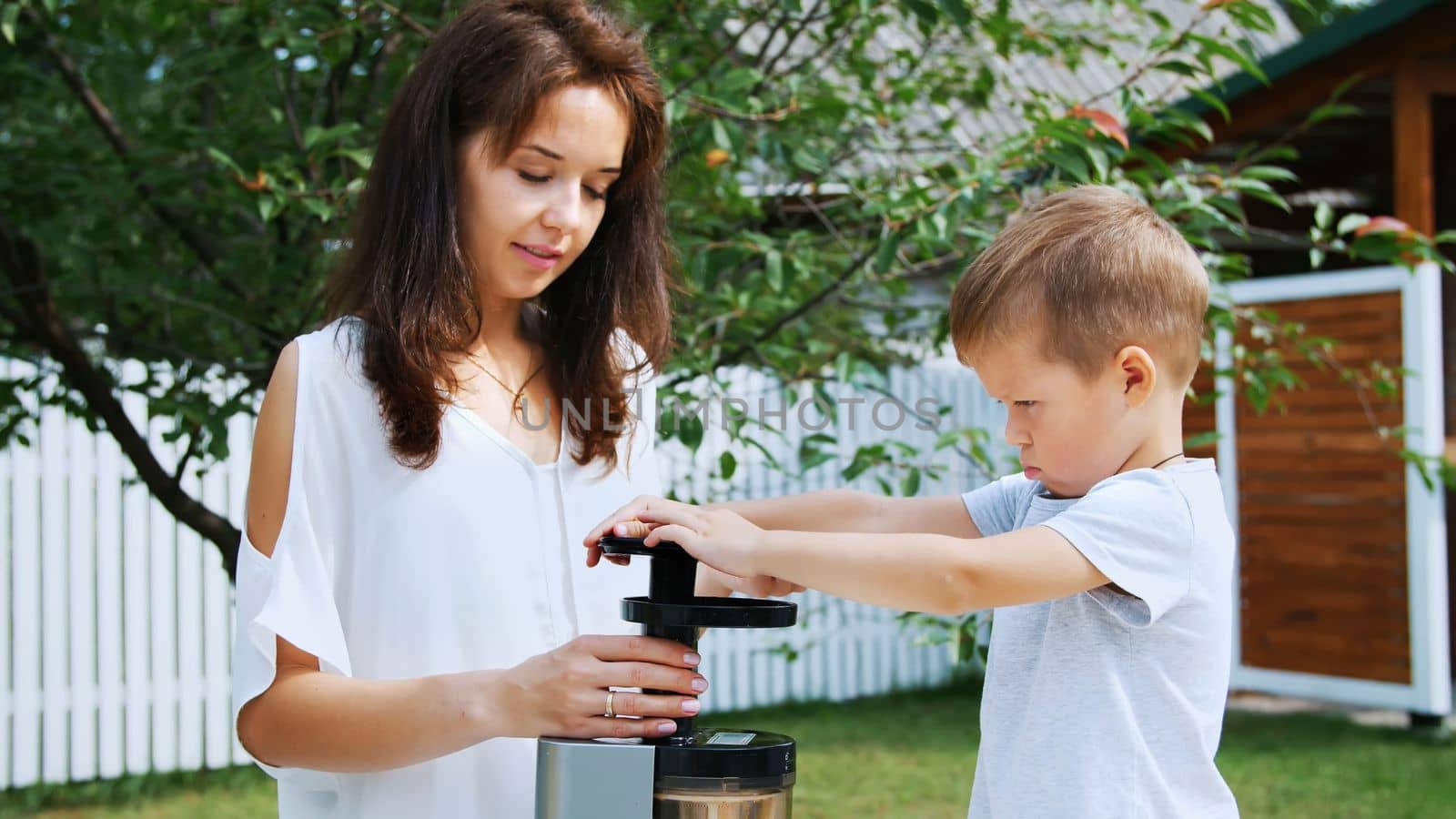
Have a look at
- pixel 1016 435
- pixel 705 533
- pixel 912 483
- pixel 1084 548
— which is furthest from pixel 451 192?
pixel 912 483

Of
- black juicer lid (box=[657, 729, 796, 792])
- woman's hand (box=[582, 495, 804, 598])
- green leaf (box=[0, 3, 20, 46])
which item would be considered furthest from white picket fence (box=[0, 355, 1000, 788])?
black juicer lid (box=[657, 729, 796, 792])

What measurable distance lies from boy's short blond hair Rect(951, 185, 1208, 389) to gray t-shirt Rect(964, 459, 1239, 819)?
139 mm

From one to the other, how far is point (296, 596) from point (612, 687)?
0.38m

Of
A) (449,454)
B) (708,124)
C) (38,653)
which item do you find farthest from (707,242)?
(38,653)

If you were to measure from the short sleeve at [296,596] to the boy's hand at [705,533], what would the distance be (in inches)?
12.4

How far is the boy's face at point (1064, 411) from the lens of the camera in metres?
1.44

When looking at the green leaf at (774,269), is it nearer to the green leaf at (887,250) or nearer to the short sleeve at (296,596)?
the green leaf at (887,250)

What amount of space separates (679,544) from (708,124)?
1774 millimetres

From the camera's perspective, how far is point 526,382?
6.04ft

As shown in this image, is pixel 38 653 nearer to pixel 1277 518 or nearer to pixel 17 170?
pixel 17 170

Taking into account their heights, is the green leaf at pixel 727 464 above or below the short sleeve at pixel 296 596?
above

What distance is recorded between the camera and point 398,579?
157 cm

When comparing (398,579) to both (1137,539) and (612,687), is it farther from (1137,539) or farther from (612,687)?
(1137,539)

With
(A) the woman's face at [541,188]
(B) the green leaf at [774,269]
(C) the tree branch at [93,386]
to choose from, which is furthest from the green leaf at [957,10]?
(C) the tree branch at [93,386]
